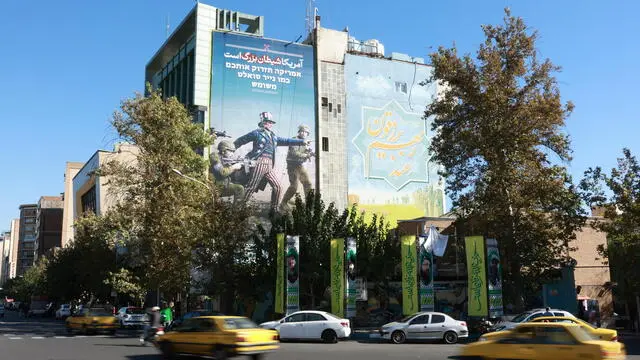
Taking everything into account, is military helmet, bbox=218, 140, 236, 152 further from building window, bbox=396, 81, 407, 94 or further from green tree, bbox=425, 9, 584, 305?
green tree, bbox=425, 9, 584, 305

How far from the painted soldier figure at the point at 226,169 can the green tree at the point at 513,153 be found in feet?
93.3

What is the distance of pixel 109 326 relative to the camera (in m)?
30.9

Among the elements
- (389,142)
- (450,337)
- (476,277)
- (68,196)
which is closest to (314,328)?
(450,337)

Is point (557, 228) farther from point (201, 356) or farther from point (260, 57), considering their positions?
point (260, 57)

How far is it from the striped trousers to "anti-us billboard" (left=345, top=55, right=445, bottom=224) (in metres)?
8.64

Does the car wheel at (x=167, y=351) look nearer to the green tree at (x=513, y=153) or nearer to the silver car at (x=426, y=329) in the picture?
the silver car at (x=426, y=329)

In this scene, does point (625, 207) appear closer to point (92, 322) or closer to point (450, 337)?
point (450, 337)

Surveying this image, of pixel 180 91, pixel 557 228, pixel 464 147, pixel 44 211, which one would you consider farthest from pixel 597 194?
pixel 44 211

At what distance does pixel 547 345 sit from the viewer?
1270cm

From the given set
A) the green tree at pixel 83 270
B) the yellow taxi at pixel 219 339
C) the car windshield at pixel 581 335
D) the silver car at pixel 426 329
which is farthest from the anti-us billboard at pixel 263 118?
the car windshield at pixel 581 335

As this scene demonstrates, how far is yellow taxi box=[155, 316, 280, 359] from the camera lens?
15258 millimetres

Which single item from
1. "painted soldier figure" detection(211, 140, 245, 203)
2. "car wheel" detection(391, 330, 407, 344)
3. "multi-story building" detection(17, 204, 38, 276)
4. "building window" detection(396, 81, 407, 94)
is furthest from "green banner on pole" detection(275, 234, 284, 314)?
"multi-story building" detection(17, 204, 38, 276)

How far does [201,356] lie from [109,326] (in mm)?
16671

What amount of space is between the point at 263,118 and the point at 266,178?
241 inches
